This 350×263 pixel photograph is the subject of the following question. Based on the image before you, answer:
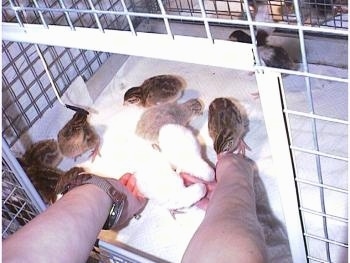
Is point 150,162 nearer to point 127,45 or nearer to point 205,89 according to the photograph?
point 205,89

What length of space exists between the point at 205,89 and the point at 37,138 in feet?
2.29

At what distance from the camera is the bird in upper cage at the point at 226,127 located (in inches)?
59.0

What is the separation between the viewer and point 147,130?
68.3 inches

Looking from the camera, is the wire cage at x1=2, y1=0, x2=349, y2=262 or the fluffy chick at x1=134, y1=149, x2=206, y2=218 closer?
the wire cage at x1=2, y1=0, x2=349, y2=262

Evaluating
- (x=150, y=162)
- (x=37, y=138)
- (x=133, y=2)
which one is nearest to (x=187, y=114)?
(x=150, y=162)

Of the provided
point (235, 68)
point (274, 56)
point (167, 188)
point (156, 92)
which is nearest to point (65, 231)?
point (167, 188)

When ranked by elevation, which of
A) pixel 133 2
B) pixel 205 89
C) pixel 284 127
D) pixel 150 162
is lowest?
pixel 284 127

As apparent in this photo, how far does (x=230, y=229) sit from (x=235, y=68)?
0.44m

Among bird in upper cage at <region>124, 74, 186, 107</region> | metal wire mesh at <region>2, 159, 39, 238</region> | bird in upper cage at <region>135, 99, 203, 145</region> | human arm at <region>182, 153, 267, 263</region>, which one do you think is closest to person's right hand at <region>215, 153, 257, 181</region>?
human arm at <region>182, 153, 267, 263</region>

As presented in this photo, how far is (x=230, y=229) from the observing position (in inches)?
39.7

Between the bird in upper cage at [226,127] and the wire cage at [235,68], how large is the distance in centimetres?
17

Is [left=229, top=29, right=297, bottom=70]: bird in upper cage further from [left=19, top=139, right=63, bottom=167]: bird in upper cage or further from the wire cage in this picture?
[left=19, top=139, right=63, bottom=167]: bird in upper cage

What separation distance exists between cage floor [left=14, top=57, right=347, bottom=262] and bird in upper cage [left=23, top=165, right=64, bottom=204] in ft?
0.35

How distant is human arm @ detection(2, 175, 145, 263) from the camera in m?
1.03
